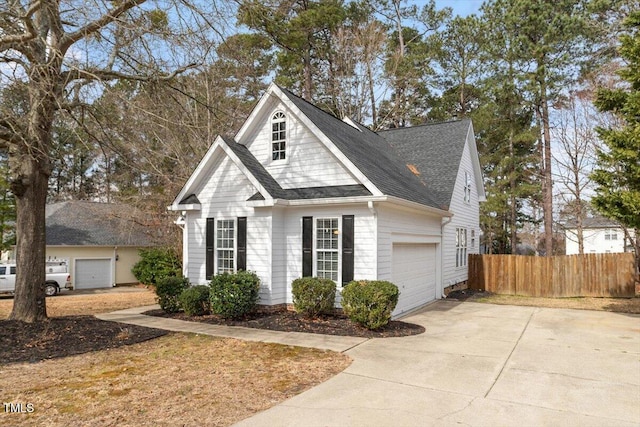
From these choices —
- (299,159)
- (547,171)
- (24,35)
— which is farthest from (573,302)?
(24,35)

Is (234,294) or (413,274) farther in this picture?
(413,274)

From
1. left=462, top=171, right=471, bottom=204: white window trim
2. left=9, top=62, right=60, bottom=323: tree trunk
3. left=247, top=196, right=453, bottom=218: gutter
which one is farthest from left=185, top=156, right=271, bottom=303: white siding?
left=462, top=171, right=471, bottom=204: white window trim

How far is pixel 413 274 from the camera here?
43.1 ft

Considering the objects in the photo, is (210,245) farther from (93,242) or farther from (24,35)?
(93,242)

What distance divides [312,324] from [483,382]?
4815 millimetres

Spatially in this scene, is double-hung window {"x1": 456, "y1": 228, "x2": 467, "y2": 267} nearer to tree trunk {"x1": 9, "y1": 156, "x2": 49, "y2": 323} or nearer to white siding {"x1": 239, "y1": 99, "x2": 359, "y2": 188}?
white siding {"x1": 239, "y1": 99, "x2": 359, "y2": 188}

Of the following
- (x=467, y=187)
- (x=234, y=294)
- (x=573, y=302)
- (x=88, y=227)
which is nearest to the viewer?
(x=234, y=294)

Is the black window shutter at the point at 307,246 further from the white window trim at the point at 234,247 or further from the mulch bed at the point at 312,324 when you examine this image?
the white window trim at the point at 234,247

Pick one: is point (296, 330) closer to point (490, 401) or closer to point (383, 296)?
point (383, 296)

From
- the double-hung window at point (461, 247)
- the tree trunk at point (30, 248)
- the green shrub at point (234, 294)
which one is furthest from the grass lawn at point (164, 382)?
the double-hung window at point (461, 247)

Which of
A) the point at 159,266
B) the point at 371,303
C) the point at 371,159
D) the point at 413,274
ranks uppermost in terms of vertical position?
the point at 371,159

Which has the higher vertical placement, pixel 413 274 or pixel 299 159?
pixel 299 159

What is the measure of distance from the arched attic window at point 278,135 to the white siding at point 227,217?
1267 millimetres

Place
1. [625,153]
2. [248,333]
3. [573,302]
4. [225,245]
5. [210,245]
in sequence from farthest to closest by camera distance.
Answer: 1. [573,302]
2. [210,245]
3. [225,245]
4. [625,153]
5. [248,333]
